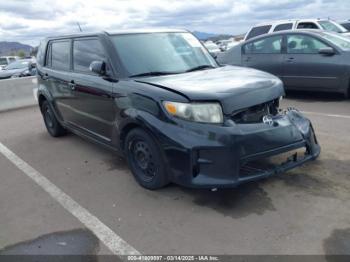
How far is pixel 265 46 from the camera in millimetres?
8922

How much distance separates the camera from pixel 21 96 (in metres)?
10.8

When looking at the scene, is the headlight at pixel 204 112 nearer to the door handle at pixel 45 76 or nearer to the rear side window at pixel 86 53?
the rear side window at pixel 86 53

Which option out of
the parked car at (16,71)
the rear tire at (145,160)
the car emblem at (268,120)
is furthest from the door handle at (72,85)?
the parked car at (16,71)

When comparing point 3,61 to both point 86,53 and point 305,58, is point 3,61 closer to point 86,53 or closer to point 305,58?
point 305,58

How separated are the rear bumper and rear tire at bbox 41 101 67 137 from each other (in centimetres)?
356

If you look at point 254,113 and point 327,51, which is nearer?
point 254,113

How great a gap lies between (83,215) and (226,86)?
194cm

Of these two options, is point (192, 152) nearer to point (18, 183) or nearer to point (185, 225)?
point (185, 225)

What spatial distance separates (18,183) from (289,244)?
3.41 m

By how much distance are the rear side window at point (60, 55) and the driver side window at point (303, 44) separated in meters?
5.24

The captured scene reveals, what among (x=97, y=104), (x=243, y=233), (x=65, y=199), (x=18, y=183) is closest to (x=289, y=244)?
(x=243, y=233)

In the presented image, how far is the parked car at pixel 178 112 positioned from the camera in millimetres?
3352

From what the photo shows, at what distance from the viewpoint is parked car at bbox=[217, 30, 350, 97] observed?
25.1 feet

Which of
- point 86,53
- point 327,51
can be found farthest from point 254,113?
point 327,51
